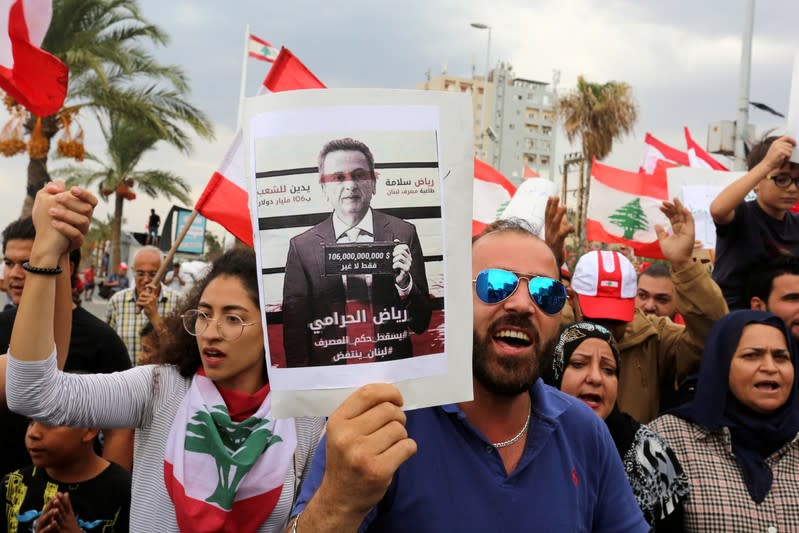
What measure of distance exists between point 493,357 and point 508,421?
182mm

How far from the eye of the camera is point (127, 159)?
2806cm

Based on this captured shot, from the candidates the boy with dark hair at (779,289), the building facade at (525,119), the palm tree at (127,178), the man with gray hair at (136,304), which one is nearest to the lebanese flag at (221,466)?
the boy with dark hair at (779,289)

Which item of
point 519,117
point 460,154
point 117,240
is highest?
point 519,117

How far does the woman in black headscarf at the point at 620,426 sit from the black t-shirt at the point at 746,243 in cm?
123

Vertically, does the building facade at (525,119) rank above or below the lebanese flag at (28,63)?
above

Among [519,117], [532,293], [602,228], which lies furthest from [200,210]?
[519,117]

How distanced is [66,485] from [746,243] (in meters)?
3.44

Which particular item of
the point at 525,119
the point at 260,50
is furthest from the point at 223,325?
the point at 525,119

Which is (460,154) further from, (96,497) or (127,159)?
(127,159)

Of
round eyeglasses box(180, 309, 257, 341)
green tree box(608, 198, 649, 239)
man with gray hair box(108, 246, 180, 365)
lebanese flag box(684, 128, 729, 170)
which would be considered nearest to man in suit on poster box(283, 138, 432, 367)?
round eyeglasses box(180, 309, 257, 341)

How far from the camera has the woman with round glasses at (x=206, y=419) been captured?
8.30ft

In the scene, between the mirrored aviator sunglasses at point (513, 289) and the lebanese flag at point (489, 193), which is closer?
the mirrored aviator sunglasses at point (513, 289)

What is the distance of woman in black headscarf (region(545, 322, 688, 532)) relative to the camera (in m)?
2.96

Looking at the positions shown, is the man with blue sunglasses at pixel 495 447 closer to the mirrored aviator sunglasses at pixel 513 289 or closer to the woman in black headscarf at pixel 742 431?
the mirrored aviator sunglasses at pixel 513 289
